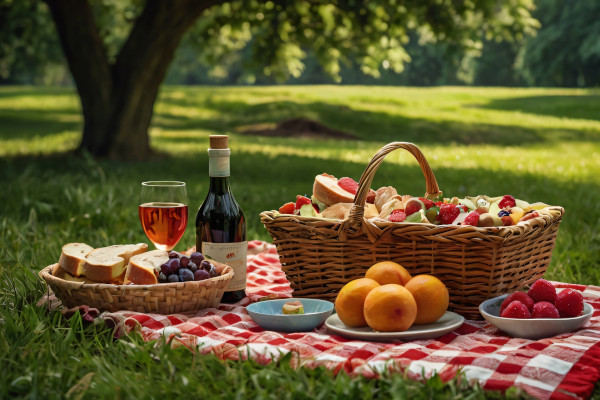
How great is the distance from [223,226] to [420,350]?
1125 millimetres

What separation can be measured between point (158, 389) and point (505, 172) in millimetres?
8838

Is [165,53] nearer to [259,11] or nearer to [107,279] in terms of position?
[259,11]

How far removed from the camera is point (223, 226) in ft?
11.2

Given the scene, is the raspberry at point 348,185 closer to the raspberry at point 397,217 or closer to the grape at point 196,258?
the raspberry at point 397,217

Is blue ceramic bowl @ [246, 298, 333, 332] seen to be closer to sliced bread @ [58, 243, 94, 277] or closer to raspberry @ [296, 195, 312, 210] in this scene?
raspberry @ [296, 195, 312, 210]

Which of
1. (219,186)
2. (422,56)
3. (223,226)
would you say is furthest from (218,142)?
(422,56)

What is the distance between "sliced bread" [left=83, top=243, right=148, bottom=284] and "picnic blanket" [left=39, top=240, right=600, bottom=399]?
0.21 meters

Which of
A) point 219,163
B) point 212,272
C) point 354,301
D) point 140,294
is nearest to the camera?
point 354,301

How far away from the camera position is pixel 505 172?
1055 cm

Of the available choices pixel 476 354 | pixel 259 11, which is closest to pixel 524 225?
pixel 476 354

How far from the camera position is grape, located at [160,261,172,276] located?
318cm

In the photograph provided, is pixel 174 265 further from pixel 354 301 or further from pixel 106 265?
pixel 354 301

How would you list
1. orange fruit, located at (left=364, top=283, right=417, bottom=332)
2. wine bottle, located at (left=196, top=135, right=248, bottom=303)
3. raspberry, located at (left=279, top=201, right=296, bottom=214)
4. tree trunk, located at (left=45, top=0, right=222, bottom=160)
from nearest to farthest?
orange fruit, located at (left=364, top=283, right=417, bottom=332)
wine bottle, located at (left=196, top=135, right=248, bottom=303)
raspberry, located at (left=279, top=201, right=296, bottom=214)
tree trunk, located at (left=45, top=0, right=222, bottom=160)

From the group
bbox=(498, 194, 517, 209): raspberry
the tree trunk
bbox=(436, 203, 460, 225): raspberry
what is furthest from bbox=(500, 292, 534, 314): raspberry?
the tree trunk
